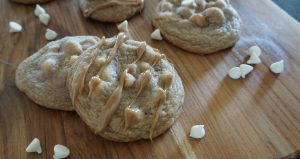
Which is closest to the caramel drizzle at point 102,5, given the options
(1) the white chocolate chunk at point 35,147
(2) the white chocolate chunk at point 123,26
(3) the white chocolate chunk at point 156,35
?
(2) the white chocolate chunk at point 123,26

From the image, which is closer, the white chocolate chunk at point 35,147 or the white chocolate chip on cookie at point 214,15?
the white chocolate chunk at point 35,147

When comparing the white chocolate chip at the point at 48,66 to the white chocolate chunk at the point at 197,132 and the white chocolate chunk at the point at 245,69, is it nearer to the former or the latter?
the white chocolate chunk at the point at 197,132

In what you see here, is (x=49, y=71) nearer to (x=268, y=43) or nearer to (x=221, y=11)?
(x=221, y=11)

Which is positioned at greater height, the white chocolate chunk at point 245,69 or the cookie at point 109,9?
the cookie at point 109,9

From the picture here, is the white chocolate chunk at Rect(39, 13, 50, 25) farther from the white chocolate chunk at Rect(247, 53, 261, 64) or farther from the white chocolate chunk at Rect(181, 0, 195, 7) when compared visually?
the white chocolate chunk at Rect(247, 53, 261, 64)

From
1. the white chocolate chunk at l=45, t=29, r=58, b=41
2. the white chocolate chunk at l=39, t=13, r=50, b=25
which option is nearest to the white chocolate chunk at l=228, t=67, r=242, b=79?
the white chocolate chunk at l=45, t=29, r=58, b=41

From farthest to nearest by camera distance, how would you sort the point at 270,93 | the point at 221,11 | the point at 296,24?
the point at 296,24 < the point at 221,11 < the point at 270,93

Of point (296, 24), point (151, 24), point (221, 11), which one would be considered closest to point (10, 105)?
point (151, 24)
